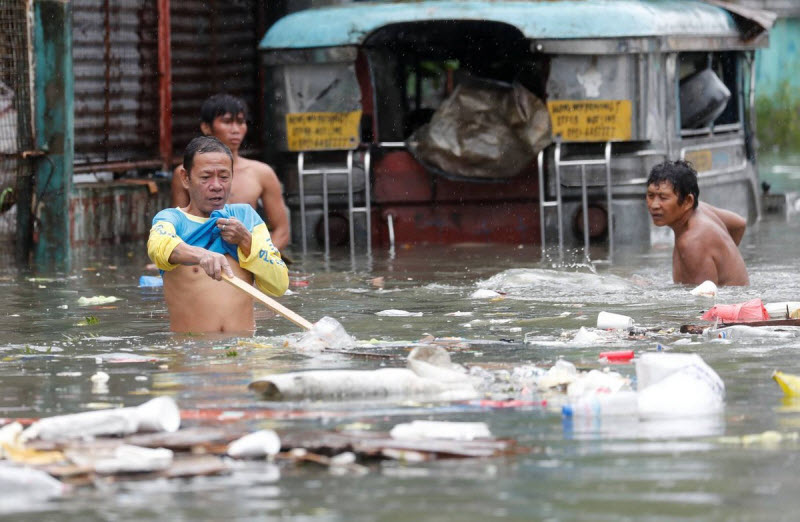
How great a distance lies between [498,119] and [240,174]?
12.8 feet

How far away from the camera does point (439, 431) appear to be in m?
5.23

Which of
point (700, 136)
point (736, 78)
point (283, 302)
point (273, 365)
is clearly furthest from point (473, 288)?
point (736, 78)

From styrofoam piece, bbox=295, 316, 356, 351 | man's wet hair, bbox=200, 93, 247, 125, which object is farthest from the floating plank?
man's wet hair, bbox=200, 93, 247, 125

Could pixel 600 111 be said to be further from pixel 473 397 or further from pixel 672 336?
pixel 473 397

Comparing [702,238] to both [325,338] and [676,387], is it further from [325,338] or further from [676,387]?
[676,387]

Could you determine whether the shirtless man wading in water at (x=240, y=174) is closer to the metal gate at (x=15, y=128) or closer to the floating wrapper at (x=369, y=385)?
the metal gate at (x=15, y=128)

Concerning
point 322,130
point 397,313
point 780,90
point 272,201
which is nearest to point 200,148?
point 397,313

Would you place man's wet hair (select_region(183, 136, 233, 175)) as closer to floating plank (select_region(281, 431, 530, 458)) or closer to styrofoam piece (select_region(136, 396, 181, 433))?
styrofoam piece (select_region(136, 396, 181, 433))

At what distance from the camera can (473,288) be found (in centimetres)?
1102

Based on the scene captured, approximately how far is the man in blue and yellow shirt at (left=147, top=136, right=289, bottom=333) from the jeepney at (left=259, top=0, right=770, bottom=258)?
646 cm

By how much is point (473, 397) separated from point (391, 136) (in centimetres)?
994

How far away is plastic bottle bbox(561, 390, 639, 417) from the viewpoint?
224 inches

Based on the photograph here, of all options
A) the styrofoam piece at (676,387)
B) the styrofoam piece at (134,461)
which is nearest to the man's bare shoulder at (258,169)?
the styrofoam piece at (676,387)

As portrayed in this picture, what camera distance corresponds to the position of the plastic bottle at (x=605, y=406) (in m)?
5.69
